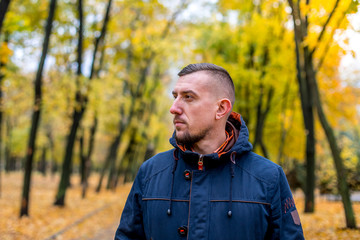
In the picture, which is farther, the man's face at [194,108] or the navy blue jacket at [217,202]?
the man's face at [194,108]

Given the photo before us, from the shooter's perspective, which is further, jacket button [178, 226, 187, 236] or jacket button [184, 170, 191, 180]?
jacket button [184, 170, 191, 180]

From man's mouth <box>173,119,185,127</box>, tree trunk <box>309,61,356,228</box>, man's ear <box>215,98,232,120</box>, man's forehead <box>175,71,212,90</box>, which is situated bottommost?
tree trunk <box>309,61,356,228</box>

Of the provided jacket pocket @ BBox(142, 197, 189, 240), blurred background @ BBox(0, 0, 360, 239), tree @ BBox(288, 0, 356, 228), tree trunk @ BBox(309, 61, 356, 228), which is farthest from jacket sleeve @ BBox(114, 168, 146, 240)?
tree trunk @ BBox(309, 61, 356, 228)

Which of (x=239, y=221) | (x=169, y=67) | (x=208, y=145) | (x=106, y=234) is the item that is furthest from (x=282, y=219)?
(x=169, y=67)

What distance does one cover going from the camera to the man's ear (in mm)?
2340

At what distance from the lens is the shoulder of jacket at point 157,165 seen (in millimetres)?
2359

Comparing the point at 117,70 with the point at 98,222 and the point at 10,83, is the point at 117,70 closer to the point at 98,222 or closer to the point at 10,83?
the point at 10,83

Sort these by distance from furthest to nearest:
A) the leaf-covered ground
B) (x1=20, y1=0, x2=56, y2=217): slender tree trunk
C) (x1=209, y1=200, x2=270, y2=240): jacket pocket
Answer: (x1=20, y1=0, x2=56, y2=217): slender tree trunk < the leaf-covered ground < (x1=209, y1=200, x2=270, y2=240): jacket pocket

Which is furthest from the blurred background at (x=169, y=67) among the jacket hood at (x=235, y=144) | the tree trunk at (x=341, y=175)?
the jacket hood at (x=235, y=144)

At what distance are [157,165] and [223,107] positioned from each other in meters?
0.59

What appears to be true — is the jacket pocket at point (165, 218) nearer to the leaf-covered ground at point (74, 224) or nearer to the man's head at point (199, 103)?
the man's head at point (199, 103)

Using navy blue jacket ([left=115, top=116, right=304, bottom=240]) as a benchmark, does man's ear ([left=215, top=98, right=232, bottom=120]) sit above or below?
above

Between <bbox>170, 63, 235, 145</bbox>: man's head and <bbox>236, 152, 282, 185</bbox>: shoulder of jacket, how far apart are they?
0.85 ft

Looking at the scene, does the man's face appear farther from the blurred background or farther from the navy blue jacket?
the blurred background
